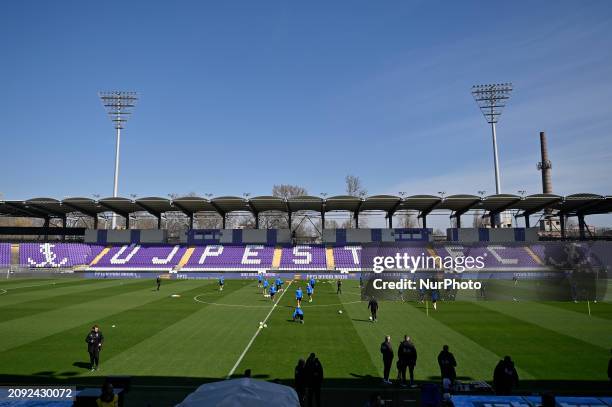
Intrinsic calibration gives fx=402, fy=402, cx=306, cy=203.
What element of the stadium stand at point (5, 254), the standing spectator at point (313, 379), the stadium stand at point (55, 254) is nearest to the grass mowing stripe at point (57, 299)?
the stadium stand at point (55, 254)

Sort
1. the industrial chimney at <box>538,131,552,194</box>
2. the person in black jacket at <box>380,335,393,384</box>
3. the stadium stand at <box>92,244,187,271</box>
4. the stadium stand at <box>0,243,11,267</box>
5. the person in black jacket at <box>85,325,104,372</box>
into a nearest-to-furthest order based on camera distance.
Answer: the person in black jacket at <box>380,335,393,384</box>
the person in black jacket at <box>85,325,104,372</box>
the stadium stand at <box>92,244,187,271</box>
the stadium stand at <box>0,243,11,267</box>
the industrial chimney at <box>538,131,552,194</box>

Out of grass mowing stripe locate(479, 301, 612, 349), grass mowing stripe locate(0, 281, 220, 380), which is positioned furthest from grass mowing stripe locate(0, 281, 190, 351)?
grass mowing stripe locate(479, 301, 612, 349)

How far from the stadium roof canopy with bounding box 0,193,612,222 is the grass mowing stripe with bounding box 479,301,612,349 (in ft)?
81.4

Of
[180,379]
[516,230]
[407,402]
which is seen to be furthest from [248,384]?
[516,230]

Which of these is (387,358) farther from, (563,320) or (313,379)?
(563,320)

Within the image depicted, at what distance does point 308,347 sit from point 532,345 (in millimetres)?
9977

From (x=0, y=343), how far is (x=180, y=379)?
10597 millimetres

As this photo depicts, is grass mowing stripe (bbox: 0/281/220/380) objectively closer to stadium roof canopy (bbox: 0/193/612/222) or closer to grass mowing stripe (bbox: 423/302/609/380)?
grass mowing stripe (bbox: 423/302/609/380)

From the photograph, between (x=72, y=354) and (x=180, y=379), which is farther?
(x=72, y=354)

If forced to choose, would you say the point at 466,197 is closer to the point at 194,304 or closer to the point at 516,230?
the point at 516,230

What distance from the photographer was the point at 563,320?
934 inches

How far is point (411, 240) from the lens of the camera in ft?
204

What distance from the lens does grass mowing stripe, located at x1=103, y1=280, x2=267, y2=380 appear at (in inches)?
566

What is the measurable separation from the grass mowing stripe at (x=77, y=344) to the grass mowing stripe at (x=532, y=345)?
1469 centimetres
